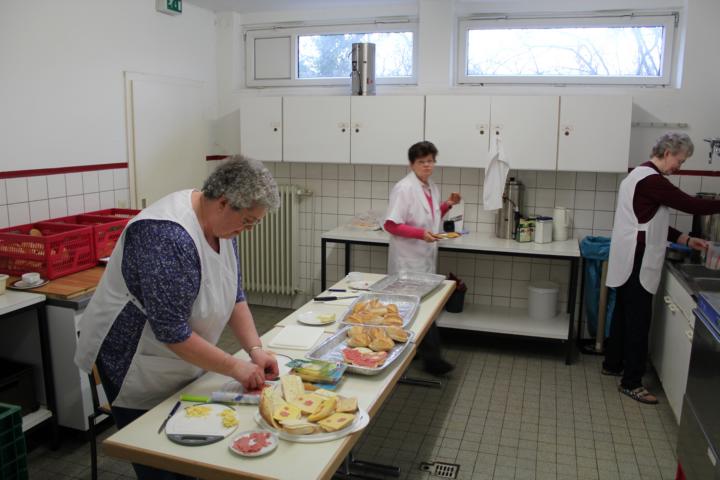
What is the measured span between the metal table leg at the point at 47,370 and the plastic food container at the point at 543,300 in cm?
324

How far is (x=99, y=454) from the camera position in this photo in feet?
10.2

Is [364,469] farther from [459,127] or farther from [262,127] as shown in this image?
[262,127]

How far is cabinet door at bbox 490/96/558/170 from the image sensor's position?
14.1 ft

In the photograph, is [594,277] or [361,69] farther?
[361,69]

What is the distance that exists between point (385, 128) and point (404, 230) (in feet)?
3.70

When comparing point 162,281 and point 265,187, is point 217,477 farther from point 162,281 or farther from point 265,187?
point 265,187

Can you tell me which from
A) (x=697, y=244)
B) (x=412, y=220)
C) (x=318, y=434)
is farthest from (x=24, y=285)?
(x=697, y=244)

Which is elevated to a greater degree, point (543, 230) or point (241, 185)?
point (241, 185)

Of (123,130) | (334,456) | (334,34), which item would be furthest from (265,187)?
(334,34)

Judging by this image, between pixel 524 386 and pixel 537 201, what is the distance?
1522 millimetres

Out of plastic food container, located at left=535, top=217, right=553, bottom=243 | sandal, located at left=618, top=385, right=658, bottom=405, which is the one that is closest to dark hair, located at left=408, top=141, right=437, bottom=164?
plastic food container, located at left=535, top=217, right=553, bottom=243

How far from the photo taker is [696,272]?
351 centimetres

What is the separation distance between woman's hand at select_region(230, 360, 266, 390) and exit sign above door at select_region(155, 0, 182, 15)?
3651mm

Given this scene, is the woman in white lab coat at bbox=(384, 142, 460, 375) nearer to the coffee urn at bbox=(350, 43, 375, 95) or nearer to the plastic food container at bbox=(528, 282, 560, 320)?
the plastic food container at bbox=(528, 282, 560, 320)
